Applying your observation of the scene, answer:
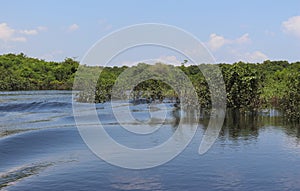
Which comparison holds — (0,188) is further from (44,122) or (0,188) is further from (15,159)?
(44,122)

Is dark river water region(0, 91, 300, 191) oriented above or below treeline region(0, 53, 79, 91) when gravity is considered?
below

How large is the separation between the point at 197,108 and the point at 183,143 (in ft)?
85.7

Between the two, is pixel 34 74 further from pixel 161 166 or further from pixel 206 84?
pixel 161 166

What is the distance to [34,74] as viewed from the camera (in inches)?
4926

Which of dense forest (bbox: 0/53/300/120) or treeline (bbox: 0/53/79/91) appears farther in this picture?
treeline (bbox: 0/53/79/91)

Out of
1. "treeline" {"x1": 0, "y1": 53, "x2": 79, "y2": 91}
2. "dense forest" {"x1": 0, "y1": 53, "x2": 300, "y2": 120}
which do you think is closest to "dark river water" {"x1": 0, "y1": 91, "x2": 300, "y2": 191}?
"dense forest" {"x1": 0, "y1": 53, "x2": 300, "y2": 120}

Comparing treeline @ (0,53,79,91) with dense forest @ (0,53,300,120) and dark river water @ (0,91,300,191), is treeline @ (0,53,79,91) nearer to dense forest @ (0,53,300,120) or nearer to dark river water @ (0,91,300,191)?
dense forest @ (0,53,300,120)

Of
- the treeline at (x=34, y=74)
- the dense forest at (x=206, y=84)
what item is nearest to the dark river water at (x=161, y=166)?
the dense forest at (x=206, y=84)

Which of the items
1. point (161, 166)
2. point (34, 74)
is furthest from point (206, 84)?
point (34, 74)

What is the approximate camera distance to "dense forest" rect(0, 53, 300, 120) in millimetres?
49625

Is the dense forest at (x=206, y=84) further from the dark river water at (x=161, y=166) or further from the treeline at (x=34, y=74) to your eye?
the dark river water at (x=161, y=166)

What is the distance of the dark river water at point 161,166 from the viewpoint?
65.9 feet

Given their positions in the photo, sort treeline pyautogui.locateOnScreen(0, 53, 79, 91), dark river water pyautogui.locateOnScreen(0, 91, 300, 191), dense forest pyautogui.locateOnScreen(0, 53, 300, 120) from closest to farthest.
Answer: dark river water pyautogui.locateOnScreen(0, 91, 300, 191)
dense forest pyautogui.locateOnScreen(0, 53, 300, 120)
treeline pyautogui.locateOnScreen(0, 53, 79, 91)

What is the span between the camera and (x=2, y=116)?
49.0m
